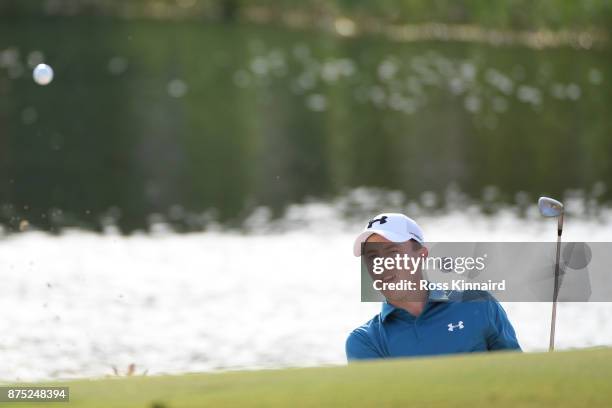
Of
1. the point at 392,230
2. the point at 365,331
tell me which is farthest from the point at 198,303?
the point at 392,230

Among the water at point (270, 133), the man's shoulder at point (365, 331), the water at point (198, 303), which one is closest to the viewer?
the man's shoulder at point (365, 331)

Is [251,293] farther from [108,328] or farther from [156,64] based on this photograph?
[156,64]

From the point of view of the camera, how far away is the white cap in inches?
200

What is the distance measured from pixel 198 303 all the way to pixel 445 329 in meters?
11.8

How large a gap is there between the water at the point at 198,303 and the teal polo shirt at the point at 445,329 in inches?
267

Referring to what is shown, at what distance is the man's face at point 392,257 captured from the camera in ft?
16.8

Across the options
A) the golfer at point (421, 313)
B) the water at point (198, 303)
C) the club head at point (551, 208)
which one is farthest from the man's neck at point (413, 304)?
the water at point (198, 303)

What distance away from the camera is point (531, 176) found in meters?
30.5

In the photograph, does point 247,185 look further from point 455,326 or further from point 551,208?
point 455,326

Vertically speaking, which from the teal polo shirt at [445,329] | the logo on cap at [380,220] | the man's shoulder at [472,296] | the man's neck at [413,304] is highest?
the logo on cap at [380,220]

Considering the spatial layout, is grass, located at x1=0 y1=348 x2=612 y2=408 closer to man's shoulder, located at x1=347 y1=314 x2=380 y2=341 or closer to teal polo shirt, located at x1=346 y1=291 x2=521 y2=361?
teal polo shirt, located at x1=346 y1=291 x2=521 y2=361

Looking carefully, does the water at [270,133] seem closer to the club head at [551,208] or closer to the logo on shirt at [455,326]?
the club head at [551,208]

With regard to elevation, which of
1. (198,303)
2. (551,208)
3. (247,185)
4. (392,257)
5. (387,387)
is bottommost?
(387,387)

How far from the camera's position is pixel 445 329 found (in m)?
5.18
